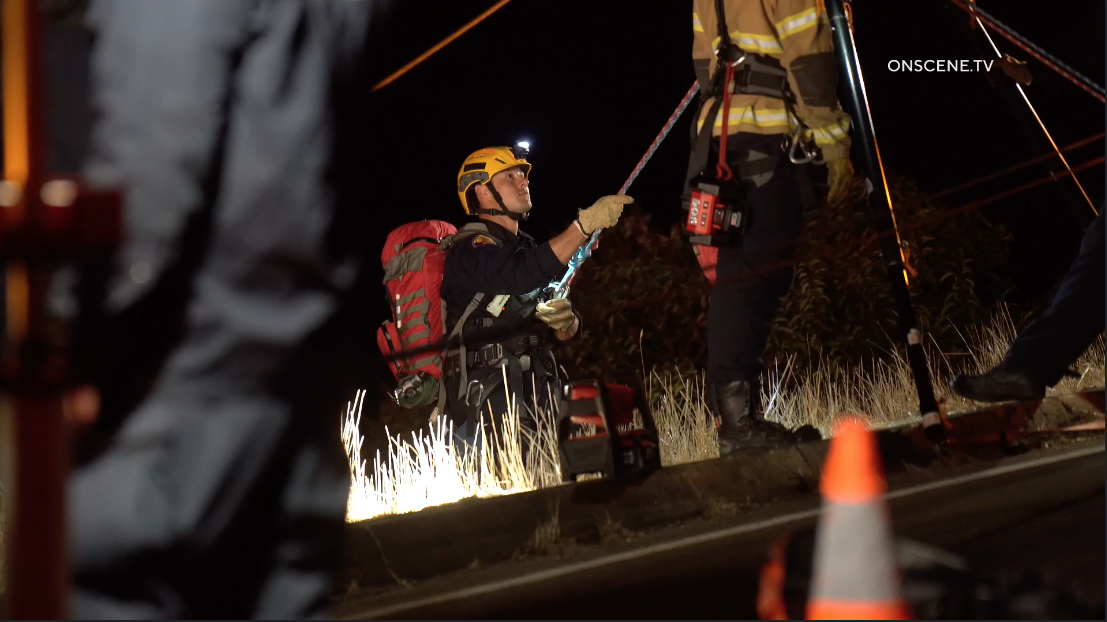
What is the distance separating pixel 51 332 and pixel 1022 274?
1628 centimetres

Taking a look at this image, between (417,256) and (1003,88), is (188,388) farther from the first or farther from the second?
(1003,88)

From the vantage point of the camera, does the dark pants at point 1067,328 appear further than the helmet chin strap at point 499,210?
No

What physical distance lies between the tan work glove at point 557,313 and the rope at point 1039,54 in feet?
8.41

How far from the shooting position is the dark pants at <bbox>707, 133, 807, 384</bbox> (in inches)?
215

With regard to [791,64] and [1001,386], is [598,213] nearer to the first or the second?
[791,64]

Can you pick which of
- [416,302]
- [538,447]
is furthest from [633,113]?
[538,447]

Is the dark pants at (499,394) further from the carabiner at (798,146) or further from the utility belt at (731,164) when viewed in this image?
the carabiner at (798,146)

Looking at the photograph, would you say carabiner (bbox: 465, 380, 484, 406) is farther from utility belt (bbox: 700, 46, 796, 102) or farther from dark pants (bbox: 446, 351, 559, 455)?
utility belt (bbox: 700, 46, 796, 102)

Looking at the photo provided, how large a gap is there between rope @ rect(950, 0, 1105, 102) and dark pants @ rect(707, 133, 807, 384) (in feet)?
4.64

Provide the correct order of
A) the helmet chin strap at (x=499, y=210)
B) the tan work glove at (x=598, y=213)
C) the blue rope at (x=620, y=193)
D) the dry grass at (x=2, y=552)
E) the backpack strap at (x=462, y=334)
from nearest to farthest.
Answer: the dry grass at (x=2, y=552), the blue rope at (x=620, y=193), the tan work glove at (x=598, y=213), the backpack strap at (x=462, y=334), the helmet chin strap at (x=499, y=210)

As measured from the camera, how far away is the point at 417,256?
7.02 metres

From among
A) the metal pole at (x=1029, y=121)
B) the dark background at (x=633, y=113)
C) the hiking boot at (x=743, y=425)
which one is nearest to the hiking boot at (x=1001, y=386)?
the hiking boot at (x=743, y=425)

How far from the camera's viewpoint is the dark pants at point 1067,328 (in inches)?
205

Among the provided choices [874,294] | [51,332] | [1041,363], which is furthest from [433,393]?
[874,294]
